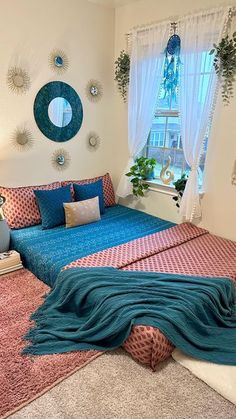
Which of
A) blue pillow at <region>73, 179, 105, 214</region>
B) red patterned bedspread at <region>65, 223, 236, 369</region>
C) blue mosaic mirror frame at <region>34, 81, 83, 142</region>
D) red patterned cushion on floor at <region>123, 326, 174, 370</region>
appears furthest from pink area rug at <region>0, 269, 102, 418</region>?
blue mosaic mirror frame at <region>34, 81, 83, 142</region>

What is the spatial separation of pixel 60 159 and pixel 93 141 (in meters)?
0.50

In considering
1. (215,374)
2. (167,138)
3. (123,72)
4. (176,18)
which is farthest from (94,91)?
(215,374)

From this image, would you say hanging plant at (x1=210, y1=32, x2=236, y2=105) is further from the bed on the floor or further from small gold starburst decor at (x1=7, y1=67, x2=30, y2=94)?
small gold starburst decor at (x1=7, y1=67, x2=30, y2=94)

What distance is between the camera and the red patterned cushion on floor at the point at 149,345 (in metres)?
1.65

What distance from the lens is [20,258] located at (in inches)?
110

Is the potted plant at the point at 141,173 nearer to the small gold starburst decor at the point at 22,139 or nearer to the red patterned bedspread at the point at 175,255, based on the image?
the red patterned bedspread at the point at 175,255

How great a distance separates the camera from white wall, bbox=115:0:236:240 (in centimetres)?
270

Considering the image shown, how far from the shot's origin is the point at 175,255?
2.57 meters

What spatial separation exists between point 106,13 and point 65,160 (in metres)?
1.72

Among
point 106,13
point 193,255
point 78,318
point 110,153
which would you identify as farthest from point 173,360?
point 106,13

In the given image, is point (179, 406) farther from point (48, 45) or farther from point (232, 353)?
point (48, 45)

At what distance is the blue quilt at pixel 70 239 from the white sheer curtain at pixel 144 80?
0.82 meters

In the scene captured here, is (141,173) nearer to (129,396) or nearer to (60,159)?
(60,159)

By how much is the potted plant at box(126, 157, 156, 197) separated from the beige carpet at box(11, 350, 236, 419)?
2.08 m
